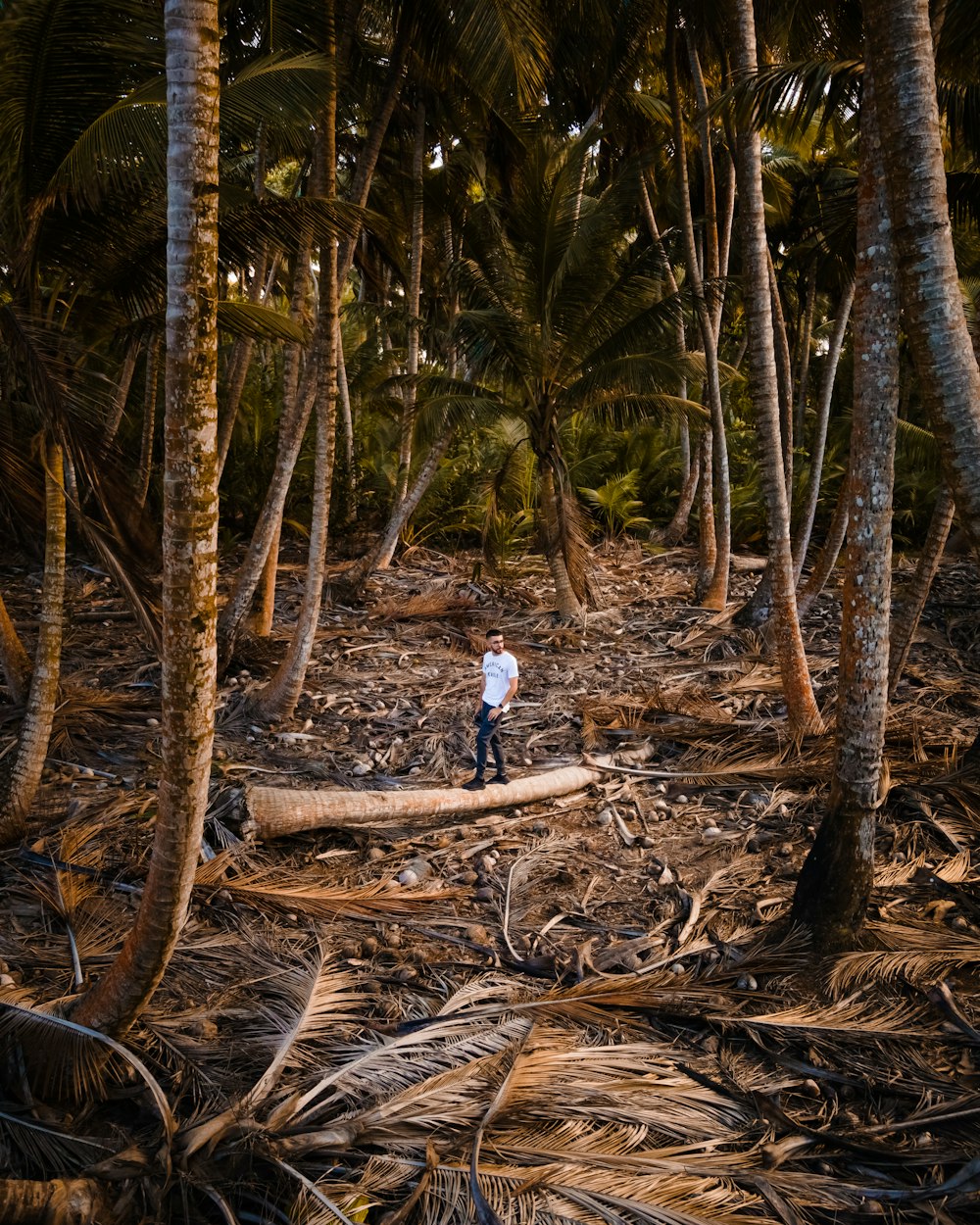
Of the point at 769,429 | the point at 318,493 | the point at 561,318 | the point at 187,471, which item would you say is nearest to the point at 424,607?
the point at 318,493

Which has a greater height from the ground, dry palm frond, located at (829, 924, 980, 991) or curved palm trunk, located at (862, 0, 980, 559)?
curved palm trunk, located at (862, 0, 980, 559)

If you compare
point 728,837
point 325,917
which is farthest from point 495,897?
Answer: point 728,837

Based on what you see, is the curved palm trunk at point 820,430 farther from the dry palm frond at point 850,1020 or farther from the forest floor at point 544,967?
the dry palm frond at point 850,1020

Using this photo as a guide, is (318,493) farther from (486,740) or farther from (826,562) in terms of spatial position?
(826,562)

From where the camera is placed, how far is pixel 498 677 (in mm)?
6727

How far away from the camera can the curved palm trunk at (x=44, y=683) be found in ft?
18.0

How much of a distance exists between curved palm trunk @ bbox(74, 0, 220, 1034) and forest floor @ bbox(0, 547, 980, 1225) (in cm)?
96

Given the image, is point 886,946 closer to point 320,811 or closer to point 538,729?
point 320,811

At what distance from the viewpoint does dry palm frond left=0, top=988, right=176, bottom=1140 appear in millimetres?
3334

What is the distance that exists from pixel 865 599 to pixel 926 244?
5.48 feet

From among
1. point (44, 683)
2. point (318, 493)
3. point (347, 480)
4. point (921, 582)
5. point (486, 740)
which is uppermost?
point (347, 480)

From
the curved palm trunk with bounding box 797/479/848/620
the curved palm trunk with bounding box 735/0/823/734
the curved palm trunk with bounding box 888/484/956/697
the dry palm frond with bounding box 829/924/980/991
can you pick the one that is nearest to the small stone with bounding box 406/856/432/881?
the dry palm frond with bounding box 829/924/980/991

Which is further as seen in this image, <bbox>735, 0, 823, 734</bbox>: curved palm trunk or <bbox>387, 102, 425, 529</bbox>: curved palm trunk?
<bbox>387, 102, 425, 529</bbox>: curved palm trunk

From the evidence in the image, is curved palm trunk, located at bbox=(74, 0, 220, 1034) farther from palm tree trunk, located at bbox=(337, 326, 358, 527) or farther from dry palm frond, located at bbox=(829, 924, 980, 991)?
palm tree trunk, located at bbox=(337, 326, 358, 527)
